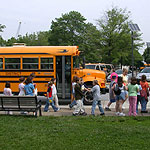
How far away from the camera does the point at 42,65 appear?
1292 centimetres

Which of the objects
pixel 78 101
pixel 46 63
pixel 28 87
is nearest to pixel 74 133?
pixel 78 101

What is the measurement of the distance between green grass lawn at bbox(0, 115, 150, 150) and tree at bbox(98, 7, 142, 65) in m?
26.5

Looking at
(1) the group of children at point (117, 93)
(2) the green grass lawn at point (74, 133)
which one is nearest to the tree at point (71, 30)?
(1) the group of children at point (117, 93)

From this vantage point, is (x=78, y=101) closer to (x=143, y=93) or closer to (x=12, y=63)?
(x=143, y=93)

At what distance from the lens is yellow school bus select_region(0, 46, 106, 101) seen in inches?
502

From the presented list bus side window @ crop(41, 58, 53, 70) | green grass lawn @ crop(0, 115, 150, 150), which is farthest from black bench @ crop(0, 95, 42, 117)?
bus side window @ crop(41, 58, 53, 70)

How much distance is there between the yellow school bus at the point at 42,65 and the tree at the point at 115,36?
72.7ft

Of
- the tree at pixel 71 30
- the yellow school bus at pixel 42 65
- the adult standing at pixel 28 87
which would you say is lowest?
the adult standing at pixel 28 87

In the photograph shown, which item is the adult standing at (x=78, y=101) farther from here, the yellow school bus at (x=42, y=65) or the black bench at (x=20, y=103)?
the yellow school bus at (x=42, y=65)

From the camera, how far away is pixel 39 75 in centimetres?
1294

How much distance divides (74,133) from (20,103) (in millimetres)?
2902

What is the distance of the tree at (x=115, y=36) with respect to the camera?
34.6 meters

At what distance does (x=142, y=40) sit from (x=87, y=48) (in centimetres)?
2118

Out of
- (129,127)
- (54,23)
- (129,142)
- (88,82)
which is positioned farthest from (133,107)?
(54,23)
